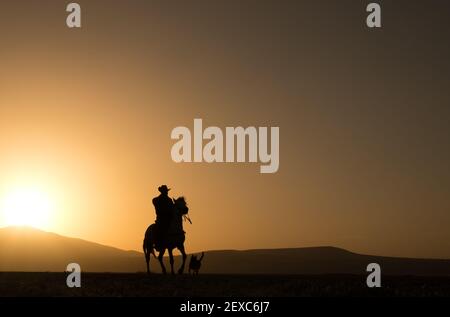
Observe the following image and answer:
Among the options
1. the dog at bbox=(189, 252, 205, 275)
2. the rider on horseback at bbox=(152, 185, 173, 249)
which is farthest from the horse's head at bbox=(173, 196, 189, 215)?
the dog at bbox=(189, 252, 205, 275)

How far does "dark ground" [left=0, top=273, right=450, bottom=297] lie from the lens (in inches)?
767

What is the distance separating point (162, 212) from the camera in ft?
93.0

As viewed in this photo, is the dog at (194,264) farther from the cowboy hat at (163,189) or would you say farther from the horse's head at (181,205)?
the cowboy hat at (163,189)

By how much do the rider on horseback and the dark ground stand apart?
16.0ft

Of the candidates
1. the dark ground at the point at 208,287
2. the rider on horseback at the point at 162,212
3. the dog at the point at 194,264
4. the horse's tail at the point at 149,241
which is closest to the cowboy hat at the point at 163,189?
the rider on horseback at the point at 162,212

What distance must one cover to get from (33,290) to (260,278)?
6.58 metres

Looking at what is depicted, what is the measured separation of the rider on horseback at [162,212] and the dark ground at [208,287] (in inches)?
193

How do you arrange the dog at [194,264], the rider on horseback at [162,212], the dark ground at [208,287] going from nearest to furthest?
the dark ground at [208,287] < the rider on horseback at [162,212] < the dog at [194,264]

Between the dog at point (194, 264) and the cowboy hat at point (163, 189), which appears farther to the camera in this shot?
the dog at point (194, 264)

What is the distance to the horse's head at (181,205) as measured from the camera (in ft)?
93.0

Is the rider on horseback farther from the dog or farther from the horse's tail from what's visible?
the dog
